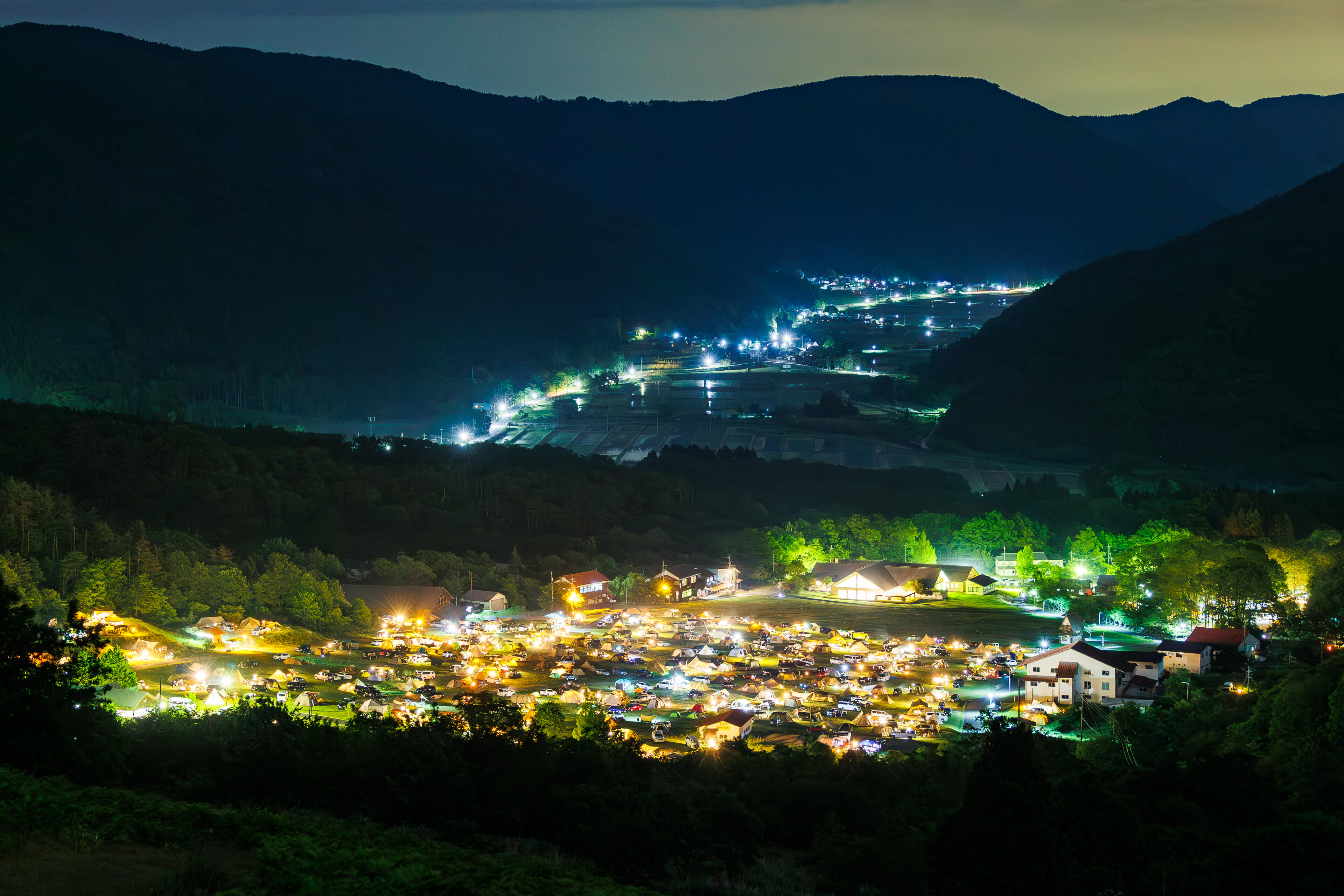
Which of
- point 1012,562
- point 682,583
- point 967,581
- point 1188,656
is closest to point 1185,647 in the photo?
point 1188,656

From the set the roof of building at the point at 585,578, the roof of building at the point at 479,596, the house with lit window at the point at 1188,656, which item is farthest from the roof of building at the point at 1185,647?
the roof of building at the point at 479,596

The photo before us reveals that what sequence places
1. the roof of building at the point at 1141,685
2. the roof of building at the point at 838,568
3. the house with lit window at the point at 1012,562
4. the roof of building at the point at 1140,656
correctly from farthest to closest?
1. the house with lit window at the point at 1012,562
2. the roof of building at the point at 838,568
3. the roof of building at the point at 1140,656
4. the roof of building at the point at 1141,685

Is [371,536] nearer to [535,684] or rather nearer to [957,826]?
[535,684]

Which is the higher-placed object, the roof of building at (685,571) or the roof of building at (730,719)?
the roof of building at (730,719)

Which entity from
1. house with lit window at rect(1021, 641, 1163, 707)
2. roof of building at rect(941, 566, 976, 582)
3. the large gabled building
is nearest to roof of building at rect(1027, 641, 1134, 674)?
house with lit window at rect(1021, 641, 1163, 707)

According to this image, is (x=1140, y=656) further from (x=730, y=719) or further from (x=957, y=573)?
(x=957, y=573)

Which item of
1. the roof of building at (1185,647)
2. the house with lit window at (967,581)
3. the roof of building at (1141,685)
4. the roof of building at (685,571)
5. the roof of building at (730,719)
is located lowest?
the house with lit window at (967,581)

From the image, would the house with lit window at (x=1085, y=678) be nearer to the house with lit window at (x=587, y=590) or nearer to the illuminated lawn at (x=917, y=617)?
the illuminated lawn at (x=917, y=617)

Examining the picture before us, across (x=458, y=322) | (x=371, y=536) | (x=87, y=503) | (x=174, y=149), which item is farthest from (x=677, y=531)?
(x=174, y=149)

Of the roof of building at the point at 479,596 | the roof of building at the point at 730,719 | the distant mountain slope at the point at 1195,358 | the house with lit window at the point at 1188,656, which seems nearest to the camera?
the roof of building at the point at 730,719
